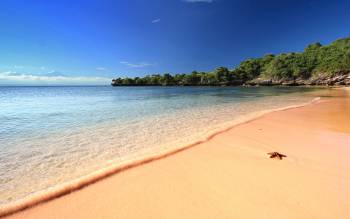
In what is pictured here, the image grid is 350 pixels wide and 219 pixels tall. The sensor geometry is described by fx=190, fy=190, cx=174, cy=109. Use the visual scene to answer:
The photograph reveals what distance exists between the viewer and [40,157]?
4328 millimetres

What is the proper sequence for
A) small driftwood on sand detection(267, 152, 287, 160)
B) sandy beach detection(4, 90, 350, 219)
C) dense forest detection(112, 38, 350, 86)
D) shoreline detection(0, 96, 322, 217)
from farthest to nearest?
dense forest detection(112, 38, 350, 86) → small driftwood on sand detection(267, 152, 287, 160) → shoreline detection(0, 96, 322, 217) → sandy beach detection(4, 90, 350, 219)

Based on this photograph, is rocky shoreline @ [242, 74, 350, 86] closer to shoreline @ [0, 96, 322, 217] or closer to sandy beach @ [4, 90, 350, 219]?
sandy beach @ [4, 90, 350, 219]

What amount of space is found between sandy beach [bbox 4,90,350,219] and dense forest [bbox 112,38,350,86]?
85.7 m

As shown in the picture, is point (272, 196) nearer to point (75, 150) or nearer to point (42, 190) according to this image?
point (42, 190)

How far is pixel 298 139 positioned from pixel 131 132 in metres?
5.28

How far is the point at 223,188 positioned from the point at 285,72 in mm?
102897

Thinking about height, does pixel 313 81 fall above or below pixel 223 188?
above

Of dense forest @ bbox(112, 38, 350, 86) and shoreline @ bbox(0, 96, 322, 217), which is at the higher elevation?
dense forest @ bbox(112, 38, 350, 86)

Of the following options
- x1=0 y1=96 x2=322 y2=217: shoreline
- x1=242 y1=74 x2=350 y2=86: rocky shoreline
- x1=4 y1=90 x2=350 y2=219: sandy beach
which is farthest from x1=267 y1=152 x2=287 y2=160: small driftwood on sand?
x1=242 y1=74 x2=350 y2=86: rocky shoreline

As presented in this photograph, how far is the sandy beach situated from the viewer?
2.36 m

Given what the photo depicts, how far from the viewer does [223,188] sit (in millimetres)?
2869

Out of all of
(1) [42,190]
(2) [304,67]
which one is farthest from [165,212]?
(2) [304,67]

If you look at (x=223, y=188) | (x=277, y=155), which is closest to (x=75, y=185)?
(x=223, y=188)

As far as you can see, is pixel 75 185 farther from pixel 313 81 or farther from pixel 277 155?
pixel 313 81
